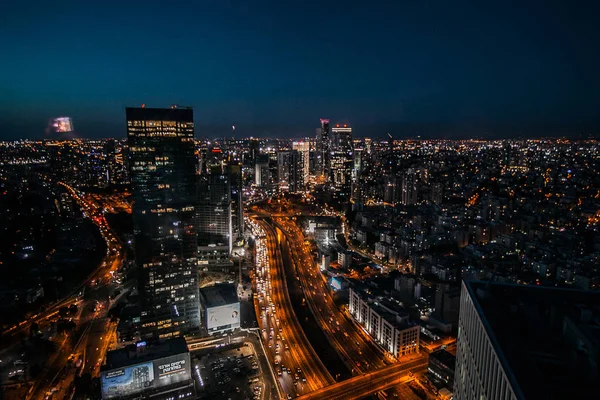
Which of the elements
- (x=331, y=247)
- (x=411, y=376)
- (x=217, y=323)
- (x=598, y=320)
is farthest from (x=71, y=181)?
(x=598, y=320)

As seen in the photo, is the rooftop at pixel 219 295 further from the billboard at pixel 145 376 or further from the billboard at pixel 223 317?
the billboard at pixel 145 376

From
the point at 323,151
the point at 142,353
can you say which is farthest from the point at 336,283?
the point at 323,151

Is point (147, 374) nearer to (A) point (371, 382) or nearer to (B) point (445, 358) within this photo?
(A) point (371, 382)

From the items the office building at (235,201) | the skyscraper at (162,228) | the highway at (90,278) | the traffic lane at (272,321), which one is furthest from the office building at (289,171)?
the skyscraper at (162,228)

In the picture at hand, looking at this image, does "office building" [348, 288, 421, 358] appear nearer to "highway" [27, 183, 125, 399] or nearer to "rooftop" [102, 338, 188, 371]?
"rooftop" [102, 338, 188, 371]

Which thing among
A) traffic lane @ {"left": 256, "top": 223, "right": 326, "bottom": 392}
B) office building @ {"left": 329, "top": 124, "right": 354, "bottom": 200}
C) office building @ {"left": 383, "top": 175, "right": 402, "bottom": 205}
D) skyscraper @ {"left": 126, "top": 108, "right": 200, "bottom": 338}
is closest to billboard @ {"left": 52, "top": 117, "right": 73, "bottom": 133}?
skyscraper @ {"left": 126, "top": 108, "right": 200, "bottom": 338}

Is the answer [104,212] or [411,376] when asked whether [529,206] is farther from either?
[104,212]
